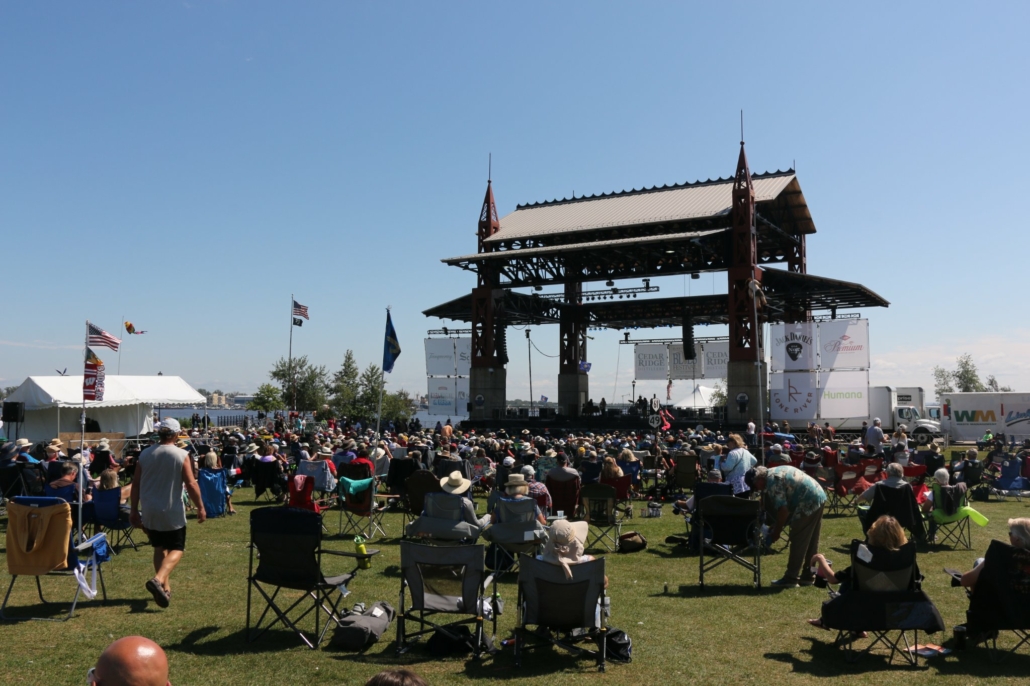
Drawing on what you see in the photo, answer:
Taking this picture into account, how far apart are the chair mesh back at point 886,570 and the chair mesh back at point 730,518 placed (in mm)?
2139

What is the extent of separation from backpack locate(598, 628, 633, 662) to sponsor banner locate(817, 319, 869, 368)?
28.6m

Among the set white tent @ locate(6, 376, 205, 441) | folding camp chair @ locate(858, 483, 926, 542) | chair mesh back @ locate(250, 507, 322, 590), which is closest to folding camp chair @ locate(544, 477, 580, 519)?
folding camp chair @ locate(858, 483, 926, 542)

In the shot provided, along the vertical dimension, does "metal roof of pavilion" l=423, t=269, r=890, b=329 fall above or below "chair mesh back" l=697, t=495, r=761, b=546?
above

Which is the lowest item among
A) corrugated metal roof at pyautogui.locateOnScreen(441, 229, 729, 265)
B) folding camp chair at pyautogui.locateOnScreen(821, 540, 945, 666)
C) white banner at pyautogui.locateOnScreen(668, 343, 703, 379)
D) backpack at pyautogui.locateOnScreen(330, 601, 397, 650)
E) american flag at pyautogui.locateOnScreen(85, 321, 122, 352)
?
backpack at pyautogui.locateOnScreen(330, 601, 397, 650)

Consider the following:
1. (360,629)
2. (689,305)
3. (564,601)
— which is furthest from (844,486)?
(689,305)

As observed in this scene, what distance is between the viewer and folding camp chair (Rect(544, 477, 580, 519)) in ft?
34.5

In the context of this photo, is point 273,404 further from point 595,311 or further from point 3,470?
point 3,470

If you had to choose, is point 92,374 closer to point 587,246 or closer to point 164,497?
point 164,497

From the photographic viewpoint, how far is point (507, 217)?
4312 cm

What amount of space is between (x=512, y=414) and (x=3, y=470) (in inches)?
1212

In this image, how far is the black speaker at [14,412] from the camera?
22531 millimetres

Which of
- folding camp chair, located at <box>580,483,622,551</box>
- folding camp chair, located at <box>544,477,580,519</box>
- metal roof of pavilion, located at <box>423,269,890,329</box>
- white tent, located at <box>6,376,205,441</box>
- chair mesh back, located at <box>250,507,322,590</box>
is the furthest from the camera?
metal roof of pavilion, located at <box>423,269,890,329</box>

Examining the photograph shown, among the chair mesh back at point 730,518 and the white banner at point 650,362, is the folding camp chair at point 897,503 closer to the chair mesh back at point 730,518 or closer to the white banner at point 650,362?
the chair mesh back at point 730,518

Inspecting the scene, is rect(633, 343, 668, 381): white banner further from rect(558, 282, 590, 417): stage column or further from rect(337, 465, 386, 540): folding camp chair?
rect(337, 465, 386, 540): folding camp chair
